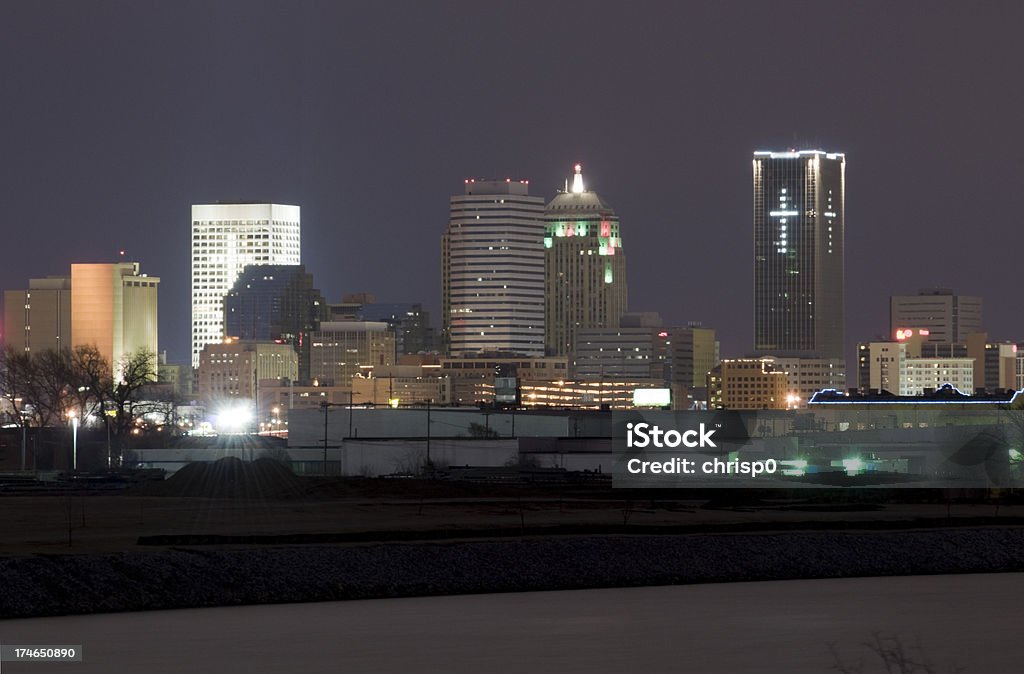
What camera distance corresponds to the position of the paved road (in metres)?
37.3

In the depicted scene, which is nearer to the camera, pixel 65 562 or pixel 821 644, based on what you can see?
pixel 821 644

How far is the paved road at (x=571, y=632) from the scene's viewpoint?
37344 millimetres

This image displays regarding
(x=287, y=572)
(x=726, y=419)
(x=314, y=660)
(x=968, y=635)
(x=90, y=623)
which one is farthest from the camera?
(x=726, y=419)

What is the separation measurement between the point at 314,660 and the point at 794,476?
4584 cm

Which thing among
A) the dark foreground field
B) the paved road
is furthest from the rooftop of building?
the paved road

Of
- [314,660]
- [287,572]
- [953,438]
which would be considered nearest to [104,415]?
[953,438]

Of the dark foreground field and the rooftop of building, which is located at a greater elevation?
the rooftop of building

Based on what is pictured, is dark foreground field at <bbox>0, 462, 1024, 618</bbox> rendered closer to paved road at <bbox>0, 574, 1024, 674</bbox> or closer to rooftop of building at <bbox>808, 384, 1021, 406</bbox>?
paved road at <bbox>0, 574, 1024, 674</bbox>

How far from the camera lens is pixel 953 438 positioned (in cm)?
8800

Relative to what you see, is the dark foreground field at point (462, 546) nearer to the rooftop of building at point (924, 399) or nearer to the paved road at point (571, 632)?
the paved road at point (571, 632)

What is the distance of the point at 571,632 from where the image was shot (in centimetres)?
4206

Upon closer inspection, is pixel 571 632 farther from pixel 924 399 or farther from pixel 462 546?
pixel 924 399

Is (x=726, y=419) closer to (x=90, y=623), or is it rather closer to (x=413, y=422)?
(x=90, y=623)

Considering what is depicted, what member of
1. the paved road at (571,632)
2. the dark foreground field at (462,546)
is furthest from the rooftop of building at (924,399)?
the paved road at (571,632)
